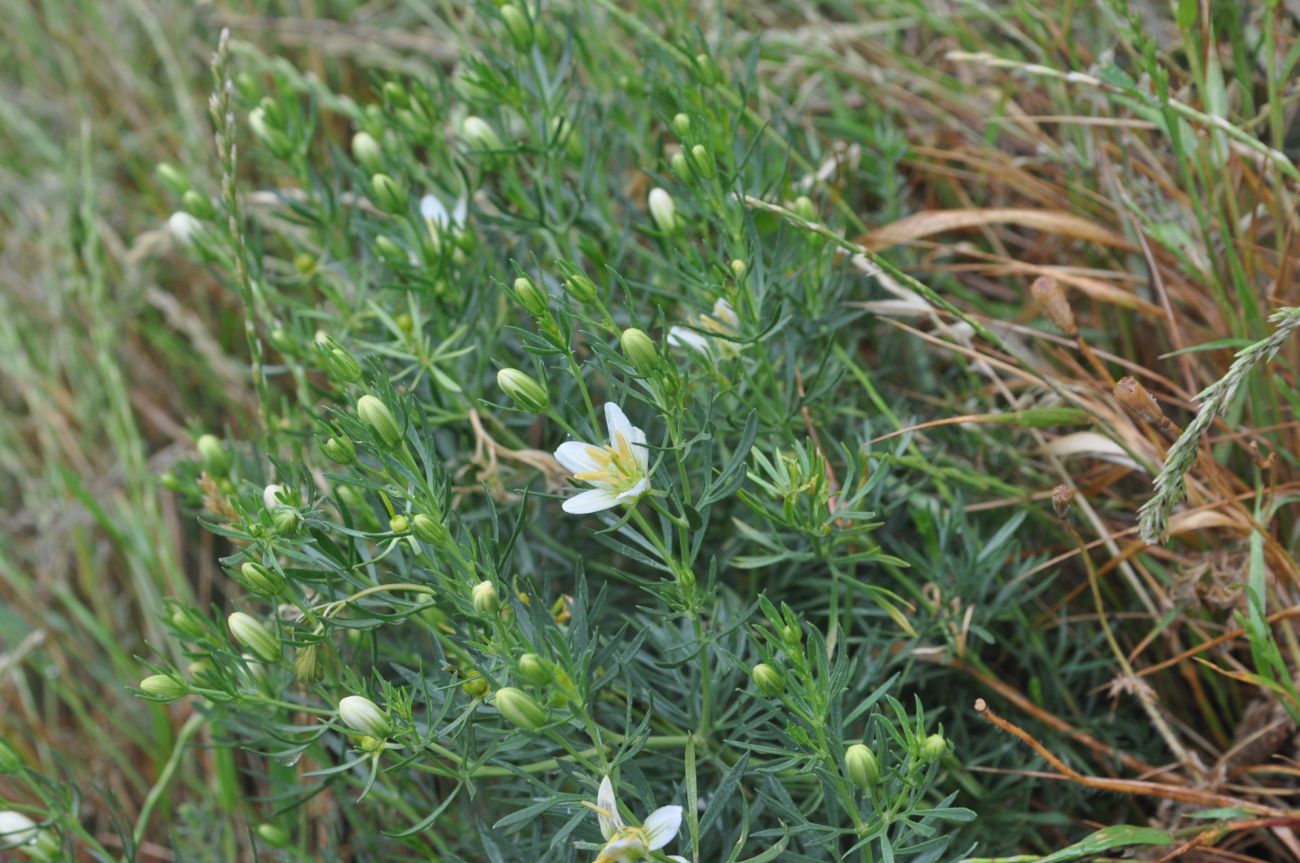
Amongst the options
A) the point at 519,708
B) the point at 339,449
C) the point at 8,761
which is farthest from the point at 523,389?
the point at 8,761

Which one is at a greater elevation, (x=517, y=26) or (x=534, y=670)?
(x=517, y=26)

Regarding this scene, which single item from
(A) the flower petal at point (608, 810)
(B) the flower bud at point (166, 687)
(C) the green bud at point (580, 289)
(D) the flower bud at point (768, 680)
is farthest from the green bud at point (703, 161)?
(B) the flower bud at point (166, 687)

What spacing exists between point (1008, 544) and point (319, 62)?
197 centimetres

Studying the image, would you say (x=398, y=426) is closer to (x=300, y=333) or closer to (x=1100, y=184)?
(x=300, y=333)

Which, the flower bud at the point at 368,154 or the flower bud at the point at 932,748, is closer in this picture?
the flower bud at the point at 932,748

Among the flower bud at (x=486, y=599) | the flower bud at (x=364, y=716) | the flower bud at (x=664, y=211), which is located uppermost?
the flower bud at (x=664, y=211)

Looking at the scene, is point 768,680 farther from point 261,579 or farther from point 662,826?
point 261,579

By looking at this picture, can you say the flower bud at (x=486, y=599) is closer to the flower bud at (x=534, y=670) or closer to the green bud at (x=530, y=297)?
the flower bud at (x=534, y=670)

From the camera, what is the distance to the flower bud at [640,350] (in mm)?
1167

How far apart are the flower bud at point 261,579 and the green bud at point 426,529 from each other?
19 centimetres

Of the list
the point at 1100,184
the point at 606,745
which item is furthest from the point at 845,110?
the point at 606,745

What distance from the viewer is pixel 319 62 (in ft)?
8.89

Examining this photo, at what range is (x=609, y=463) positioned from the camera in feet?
3.98

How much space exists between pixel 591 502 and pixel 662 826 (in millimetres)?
323
